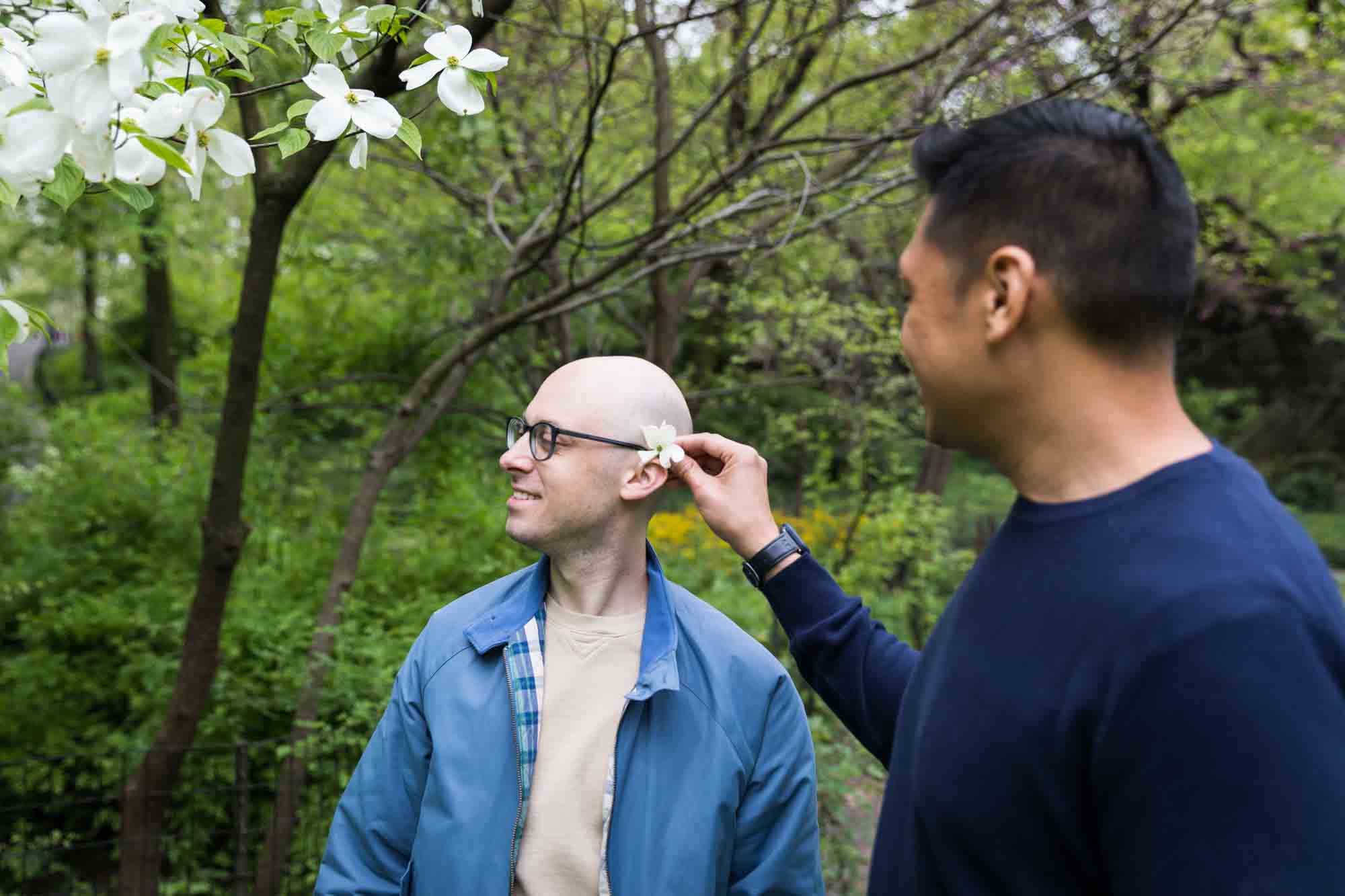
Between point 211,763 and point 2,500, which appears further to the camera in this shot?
point 2,500

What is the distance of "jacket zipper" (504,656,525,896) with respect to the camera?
6.41 feet

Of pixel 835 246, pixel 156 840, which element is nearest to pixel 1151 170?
pixel 156 840

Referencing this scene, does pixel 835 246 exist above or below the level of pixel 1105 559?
above

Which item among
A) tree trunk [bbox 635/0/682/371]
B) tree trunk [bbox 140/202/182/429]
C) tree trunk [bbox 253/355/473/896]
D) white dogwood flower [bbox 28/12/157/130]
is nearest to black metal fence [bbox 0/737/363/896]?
tree trunk [bbox 253/355/473/896]

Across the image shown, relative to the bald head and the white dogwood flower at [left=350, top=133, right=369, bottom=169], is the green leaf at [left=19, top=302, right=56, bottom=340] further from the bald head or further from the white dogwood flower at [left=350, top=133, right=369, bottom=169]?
the bald head

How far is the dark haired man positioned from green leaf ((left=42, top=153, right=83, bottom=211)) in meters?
1.22

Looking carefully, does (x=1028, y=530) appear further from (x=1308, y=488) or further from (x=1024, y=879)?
(x=1308, y=488)

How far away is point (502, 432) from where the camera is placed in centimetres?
654

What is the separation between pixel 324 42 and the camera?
6.37 feet

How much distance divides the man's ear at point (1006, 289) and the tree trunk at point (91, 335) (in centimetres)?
1503

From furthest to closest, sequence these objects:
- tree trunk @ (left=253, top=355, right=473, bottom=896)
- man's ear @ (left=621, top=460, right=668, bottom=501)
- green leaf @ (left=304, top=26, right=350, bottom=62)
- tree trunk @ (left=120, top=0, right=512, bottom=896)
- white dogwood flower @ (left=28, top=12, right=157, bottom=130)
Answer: tree trunk @ (left=253, top=355, right=473, bottom=896) < tree trunk @ (left=120, top=0, right=512, bottom=896) < man's ear @ (left=621, top=460, right=668, bottom=501) < green leaf @ (left=304, top=26, right=350, bottom=62) < white dogwood flower @ (left=28, top=12, right=157, bottom=130)

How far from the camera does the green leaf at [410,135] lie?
1874 millimetres

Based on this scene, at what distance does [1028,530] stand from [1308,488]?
21.3 m

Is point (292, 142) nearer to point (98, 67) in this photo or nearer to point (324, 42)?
point (324, 42)
